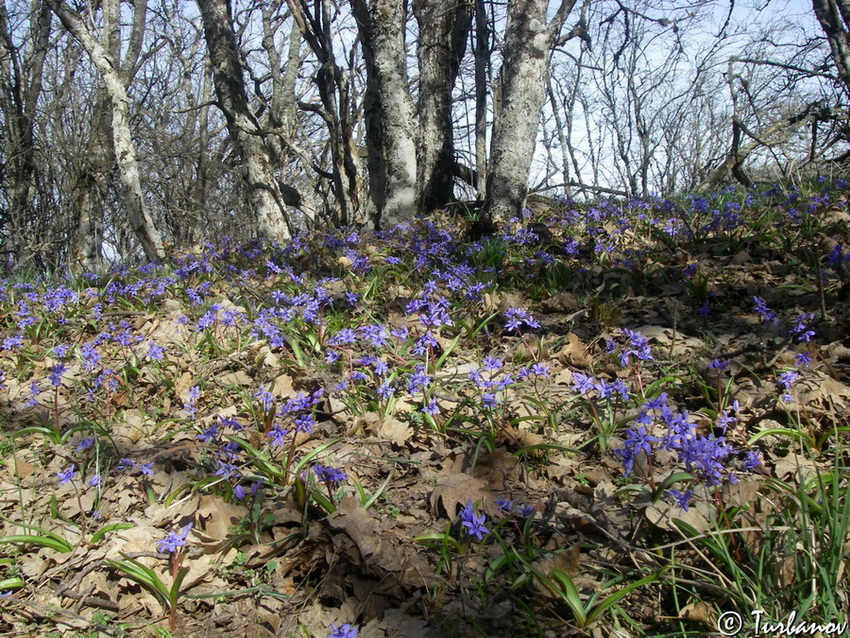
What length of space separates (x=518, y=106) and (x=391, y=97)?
1434 millimetres

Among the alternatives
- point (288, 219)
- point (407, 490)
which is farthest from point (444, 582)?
point (288, 219)

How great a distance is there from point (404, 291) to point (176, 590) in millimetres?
2899

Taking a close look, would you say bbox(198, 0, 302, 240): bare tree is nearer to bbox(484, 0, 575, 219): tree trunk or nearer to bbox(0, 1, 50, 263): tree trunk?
bbox(484, 0, 575, 219): tree trunk

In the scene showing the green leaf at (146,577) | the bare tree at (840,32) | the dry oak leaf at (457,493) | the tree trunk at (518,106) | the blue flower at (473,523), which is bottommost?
the green leaf at (146,577)

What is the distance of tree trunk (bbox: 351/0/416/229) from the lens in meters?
5.96

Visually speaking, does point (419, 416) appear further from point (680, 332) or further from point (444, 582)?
point (680, 332)

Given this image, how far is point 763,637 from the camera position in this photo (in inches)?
54.7

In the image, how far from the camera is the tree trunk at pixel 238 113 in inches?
273

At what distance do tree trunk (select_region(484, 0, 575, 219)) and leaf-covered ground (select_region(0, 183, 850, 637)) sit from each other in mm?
1661

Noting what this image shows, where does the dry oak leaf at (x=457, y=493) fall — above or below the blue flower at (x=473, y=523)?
below

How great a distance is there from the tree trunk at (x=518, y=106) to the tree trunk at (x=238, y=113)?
3019 mm

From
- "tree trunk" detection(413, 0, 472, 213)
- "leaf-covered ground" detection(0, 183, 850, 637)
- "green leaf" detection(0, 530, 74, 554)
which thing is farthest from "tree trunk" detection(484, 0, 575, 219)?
"green leaf" detection(0, 530, 74, 554)

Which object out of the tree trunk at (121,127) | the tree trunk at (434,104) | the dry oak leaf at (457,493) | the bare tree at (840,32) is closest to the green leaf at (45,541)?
the dry oak leaf at (457,493)

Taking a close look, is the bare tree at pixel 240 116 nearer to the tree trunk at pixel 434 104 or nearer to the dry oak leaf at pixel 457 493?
the tree trunk at pixel 434 104
